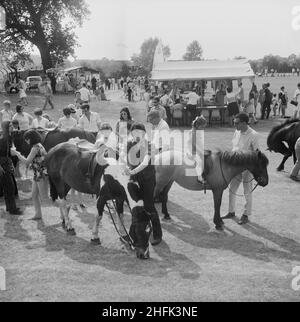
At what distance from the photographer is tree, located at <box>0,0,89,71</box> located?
30016mm

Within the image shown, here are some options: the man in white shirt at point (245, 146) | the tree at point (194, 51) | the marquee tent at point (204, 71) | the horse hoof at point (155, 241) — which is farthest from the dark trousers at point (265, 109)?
the tree at point (194, 51)

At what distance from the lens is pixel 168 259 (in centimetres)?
611

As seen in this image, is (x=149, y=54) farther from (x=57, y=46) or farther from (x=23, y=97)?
(x=23, y=97)

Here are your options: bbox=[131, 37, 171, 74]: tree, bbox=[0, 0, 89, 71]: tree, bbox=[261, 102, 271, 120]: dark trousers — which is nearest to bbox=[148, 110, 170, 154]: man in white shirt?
bbox=[261, 102, 271, 120]: dark trousers

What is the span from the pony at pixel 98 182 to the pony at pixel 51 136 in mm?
1998

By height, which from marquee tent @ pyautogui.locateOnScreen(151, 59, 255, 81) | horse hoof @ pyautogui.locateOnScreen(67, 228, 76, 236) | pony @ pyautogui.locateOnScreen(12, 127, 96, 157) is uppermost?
marquee tent @ pyautogui.locateOnScreen(151, 59, 255, 81)

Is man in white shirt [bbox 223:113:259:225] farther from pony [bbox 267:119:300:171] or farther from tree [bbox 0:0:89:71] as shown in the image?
tree [bbox 0:0:89:71]

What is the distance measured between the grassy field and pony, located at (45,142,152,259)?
0.99 ft

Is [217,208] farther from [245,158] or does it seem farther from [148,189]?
[148,189]

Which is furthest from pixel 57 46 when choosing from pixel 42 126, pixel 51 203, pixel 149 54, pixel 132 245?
pixel 149 54

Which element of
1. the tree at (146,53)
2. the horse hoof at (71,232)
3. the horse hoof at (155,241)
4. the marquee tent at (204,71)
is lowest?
the horse hoof at (155,241)

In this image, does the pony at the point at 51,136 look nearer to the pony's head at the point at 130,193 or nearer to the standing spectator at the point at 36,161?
the standing spectator at the point at 36,161

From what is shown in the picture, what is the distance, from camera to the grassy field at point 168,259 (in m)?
5.11

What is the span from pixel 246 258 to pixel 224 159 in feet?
5.58
